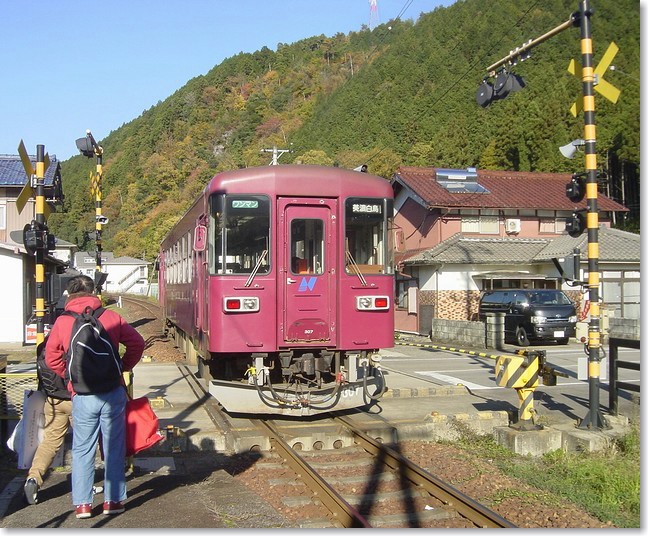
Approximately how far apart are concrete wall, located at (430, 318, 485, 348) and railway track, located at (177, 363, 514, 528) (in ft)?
46.5

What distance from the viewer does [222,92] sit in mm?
114938

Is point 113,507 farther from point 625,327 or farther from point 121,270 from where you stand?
point 121,270

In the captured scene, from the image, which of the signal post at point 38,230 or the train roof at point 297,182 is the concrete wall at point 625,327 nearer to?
the train roof at point 297,182

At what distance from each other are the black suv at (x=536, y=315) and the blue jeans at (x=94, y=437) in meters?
17.3

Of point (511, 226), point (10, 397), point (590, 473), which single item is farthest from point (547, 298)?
point (10, 397)

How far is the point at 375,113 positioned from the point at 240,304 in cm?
6203

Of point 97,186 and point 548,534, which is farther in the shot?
point 97,186

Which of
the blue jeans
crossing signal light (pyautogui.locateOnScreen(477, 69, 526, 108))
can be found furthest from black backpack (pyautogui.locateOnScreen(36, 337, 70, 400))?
crossing signal light (pyautogui.locateOnScreen(477, 69, 526, 108))

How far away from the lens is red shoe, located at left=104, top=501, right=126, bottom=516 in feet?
17.7

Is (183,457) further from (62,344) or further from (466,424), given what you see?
(466,424)

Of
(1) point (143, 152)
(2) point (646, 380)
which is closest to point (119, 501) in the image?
(2) point (646, 380)

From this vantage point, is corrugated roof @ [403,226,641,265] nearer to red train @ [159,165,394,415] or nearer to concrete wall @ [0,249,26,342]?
concrete wall @ [0,249,26,342]

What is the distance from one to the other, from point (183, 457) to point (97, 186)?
36.0 ft

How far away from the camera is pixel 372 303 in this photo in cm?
899
